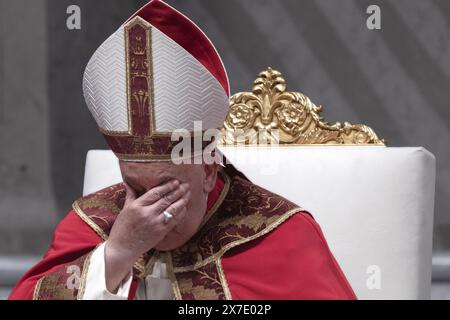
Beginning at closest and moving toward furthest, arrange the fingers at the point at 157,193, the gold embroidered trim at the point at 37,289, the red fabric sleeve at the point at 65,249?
the fingers at the point at 157,193
the gold embroidered trim at the point at 37,289
the red fabric sleeve at the point at 65,249

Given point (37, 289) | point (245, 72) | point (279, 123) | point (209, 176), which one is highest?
Result: point (245, 72)

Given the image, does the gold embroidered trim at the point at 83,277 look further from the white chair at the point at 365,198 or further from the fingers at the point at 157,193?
the white chair at the point at 365,198

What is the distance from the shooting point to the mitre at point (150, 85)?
1.98 m

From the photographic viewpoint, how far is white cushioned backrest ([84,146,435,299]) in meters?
2.40

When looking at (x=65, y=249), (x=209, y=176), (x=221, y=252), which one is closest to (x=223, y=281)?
(x=221, y=252)

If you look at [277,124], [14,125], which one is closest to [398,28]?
[277,124]

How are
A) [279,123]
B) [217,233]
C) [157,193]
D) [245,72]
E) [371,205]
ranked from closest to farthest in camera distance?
[157,193] → [217,233] → [371,205] → [279,123] → [245,72]

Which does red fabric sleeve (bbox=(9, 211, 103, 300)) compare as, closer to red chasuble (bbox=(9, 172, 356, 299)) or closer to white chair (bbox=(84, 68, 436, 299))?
red chasuble (bbox=(9, 172, 356, 299))

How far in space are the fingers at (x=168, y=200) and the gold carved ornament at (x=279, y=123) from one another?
0.86 m

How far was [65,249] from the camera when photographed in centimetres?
221

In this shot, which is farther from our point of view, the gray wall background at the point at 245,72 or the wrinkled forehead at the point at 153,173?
the gray wall background at the point at 245,72

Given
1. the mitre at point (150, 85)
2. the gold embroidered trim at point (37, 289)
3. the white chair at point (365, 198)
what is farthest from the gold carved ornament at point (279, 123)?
the gold embroidered trim at point (37, 289)

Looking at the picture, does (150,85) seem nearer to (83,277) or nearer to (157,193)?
(157,193)

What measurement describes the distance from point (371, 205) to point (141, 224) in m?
0.78
